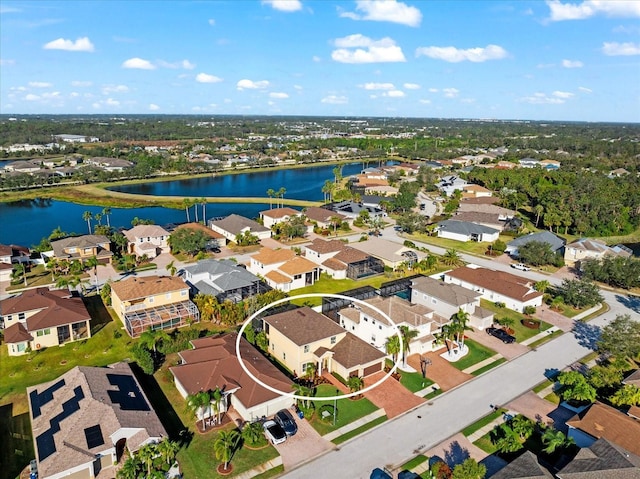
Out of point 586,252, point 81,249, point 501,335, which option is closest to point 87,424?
point 501,335

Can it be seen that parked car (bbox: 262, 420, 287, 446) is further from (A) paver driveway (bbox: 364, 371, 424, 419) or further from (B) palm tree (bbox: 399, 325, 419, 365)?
(B) palm tree (bbox: 399, 325, 419, 365)

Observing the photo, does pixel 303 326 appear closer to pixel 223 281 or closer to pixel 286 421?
pixel 286 421

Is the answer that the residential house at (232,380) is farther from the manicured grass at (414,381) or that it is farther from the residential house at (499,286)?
the residential house at (499,286)

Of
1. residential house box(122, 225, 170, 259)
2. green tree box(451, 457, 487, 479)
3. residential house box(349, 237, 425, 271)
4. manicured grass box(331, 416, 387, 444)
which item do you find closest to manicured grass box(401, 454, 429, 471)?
green tree box(451, 457, 487, 479)

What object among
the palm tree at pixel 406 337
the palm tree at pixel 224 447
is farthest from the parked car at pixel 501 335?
the palm tree at pixel 224 447

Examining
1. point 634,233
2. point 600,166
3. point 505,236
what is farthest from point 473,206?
point 600,166
